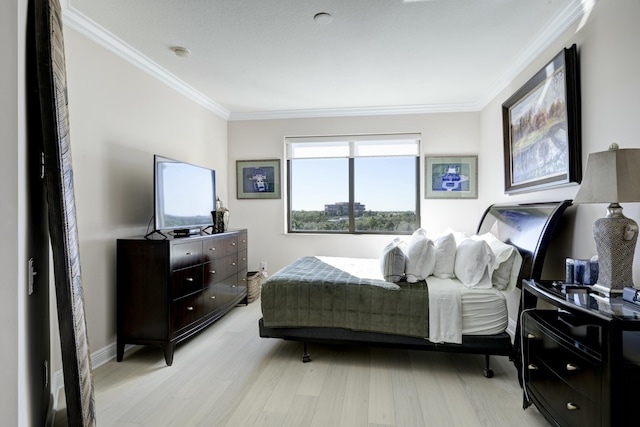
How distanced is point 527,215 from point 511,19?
59.2 inches

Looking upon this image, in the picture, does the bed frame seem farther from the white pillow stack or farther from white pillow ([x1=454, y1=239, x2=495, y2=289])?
white pillow ([x1=454, y1=239, x2=495, y2=289])

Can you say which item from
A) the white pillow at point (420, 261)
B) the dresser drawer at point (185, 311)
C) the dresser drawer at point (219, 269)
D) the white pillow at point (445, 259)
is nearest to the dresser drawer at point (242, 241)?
the dresser drawer at point (219, 269)

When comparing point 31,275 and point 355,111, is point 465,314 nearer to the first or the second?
point 31,275

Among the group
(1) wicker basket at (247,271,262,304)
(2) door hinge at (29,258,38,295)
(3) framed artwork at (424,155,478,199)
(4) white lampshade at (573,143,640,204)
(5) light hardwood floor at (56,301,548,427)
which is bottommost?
(5) light hardwood floor at (56,301,548,427)

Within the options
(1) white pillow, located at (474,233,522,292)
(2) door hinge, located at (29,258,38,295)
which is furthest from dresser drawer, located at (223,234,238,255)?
(1) white pillow, located at (474,233,522,292)

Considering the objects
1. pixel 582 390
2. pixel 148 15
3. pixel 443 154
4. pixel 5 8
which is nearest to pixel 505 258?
pixel 582 390

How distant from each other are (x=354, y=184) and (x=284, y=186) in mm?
1034

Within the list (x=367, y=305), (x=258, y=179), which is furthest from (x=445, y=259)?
(x=258, y=179)

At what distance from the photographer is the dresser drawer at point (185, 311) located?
2604 millimetres

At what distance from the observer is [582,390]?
138cm

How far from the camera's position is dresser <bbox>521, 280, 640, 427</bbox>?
1233 mm

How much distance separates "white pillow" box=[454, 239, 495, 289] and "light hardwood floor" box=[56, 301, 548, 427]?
68 cm

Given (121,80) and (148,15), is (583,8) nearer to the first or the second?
(148,15)

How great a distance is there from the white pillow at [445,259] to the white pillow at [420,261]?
2.0 inches
